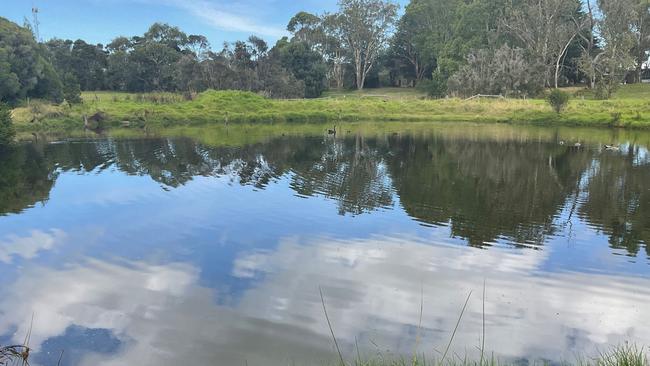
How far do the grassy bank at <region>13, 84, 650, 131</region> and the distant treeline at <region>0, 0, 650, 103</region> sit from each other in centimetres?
464

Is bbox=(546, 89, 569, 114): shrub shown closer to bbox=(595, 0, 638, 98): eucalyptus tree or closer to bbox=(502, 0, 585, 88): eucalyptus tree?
bbox=(595, 0, 638, 98): eucalyptus tree

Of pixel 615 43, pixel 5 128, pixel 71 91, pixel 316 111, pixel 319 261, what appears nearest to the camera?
pixel 319 261

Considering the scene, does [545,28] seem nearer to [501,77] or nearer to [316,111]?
[501,77]

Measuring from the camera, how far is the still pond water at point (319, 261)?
8125 mm

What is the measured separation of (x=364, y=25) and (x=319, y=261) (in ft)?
242

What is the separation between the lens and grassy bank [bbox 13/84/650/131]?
45.2 metres

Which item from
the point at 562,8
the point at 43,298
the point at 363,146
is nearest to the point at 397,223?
the point at 43,298

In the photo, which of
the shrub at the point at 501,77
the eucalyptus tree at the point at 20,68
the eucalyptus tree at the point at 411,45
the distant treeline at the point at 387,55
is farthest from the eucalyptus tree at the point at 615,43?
the eucalyptus tree at the point at 20,68

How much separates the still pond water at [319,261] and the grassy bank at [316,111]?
2428 cm

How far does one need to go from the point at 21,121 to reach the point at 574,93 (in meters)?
59.0

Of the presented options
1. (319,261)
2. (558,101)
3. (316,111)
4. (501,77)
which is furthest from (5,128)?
(501,77)

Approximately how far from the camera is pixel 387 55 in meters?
86.4

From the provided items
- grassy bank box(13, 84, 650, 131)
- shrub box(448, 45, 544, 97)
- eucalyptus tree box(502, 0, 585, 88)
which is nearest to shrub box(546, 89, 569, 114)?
grassy bank box(13, 84, 650, 131)

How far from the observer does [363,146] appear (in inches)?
1282
